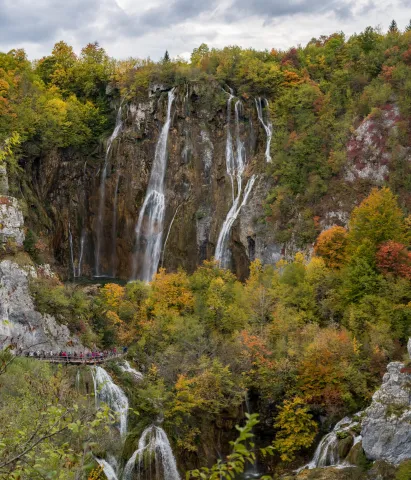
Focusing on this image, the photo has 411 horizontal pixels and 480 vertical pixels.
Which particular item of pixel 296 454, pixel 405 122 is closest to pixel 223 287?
pixel 296 454

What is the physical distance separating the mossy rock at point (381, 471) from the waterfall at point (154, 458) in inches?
347

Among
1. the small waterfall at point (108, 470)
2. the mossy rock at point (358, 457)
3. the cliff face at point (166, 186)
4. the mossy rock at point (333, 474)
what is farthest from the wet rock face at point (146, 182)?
the small waterfall at point (108, 470)

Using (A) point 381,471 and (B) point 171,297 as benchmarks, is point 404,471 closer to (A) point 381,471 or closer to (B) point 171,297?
(A) point 381,471

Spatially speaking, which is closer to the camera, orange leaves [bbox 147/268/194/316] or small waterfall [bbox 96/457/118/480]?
small waterfall [bbox 96/457/118/480]

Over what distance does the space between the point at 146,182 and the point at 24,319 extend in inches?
1042

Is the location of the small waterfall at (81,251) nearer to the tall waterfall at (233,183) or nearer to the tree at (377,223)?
the tall waterfall at (233,183)

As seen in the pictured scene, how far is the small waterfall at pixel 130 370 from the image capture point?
30319mm

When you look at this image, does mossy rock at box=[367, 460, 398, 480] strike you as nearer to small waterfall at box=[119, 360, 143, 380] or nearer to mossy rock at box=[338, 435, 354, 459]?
mossy rock at box=[338, 435, 354, 459]

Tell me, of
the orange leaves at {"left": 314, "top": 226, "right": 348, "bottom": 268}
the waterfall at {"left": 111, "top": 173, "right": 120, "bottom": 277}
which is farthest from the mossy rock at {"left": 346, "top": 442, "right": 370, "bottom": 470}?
the waterfall at {"left": 111, "top": 173, "right": 120, "bottom": 277}

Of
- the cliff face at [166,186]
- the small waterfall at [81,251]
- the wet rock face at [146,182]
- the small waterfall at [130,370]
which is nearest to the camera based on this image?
the small waterfall at [130,370]

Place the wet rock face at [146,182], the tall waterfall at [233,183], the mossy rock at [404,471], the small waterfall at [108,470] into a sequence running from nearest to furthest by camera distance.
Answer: the mossy rock at [404,471]
the small waterfall at [108,470]
the tall waterfall at [233,183]
the wet rock face at [146,182]

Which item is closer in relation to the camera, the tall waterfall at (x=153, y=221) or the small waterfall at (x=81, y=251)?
the tall waterfall at (x=153, y=221)

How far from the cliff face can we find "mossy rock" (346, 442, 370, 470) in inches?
971

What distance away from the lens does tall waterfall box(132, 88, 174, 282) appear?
54.2m
